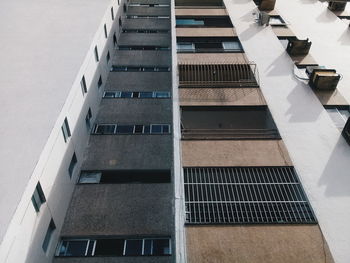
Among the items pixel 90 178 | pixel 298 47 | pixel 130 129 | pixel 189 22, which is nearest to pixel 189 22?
pixel 189 22

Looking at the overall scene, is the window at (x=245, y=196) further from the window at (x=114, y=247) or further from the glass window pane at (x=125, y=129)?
the glass window pane at (x=125, y=129)

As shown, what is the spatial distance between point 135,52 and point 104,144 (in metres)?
13.4

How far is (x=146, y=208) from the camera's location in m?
18.1

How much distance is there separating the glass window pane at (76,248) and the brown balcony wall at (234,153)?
7.47 metres

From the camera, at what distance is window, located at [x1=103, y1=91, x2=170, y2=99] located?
2647cm

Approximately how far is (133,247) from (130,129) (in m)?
9.77

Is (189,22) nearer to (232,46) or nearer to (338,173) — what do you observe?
(232,46)

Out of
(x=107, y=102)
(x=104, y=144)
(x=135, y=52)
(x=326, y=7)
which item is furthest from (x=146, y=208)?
(x=326, y=7)

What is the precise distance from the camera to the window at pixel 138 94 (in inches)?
1042

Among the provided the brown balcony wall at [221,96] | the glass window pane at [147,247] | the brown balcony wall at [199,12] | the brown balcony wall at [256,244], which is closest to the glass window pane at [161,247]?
the glass window pane at [147,247]

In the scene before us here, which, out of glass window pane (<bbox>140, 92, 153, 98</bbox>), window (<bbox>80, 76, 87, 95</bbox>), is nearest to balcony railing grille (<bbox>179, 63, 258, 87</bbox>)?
glass window pane (<bbox>140, 92, 153, 98</bbox>)

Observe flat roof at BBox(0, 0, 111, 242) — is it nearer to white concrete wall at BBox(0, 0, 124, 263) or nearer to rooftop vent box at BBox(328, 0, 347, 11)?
white concrete wall at BBox(0, 0, 124, 263)

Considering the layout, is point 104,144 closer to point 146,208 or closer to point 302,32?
point 146,208

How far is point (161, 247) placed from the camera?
1647 centimetres
